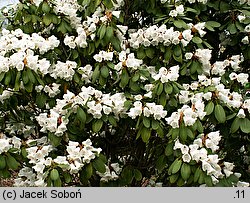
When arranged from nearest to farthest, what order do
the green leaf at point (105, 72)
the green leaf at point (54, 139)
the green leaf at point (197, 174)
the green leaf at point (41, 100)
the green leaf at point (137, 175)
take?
the green leaf at point (197, 174) < the green leaf at point (54, 139) < the green leaf at point (105, 72) < the green leaf at point (41, 100) < the green leaf at point (137, 175)

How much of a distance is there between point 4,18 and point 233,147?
165 centimetres

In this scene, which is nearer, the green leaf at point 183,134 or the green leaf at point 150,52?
the green leaf at point 183,134

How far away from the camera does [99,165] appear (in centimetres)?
258

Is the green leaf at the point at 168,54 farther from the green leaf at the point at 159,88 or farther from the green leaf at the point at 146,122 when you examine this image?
the green leaf at the point at 146,122

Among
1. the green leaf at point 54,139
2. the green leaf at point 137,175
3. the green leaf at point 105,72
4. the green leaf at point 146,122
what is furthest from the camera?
the green leaf at point 137,175

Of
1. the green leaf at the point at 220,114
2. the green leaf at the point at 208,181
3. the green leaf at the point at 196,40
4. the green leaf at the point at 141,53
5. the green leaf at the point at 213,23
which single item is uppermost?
the green leaf at the point at 213,23

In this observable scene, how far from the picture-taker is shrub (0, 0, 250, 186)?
8.36 ft

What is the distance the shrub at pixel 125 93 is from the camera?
100 inches

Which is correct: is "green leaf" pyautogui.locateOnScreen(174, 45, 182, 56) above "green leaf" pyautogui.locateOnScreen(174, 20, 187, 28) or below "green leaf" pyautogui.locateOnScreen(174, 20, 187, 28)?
below

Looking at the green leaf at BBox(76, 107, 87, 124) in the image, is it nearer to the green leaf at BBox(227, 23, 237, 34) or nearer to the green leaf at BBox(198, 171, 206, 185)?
the green leaf at BBox(198, 171, 206, 185)

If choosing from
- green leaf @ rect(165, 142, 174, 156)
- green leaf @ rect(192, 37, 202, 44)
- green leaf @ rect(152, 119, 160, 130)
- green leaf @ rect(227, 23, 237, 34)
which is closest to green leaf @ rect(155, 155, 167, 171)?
green leaf @ rect(165, 142, 174, 156)

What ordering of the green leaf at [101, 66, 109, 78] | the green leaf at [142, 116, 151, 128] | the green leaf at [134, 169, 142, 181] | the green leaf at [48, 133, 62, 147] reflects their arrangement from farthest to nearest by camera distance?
the green leaf at [134, 169, 142, 181] < the green leaf at [101, 66, 109, 78] < the green leaf at [48, 133, 62, 147] < the green leaf at [142, 116, 151, 128]

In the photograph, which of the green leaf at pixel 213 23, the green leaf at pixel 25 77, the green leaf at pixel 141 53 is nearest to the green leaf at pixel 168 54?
the green leaf at pixel 141 53

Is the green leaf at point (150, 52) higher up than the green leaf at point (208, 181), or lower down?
higher up
